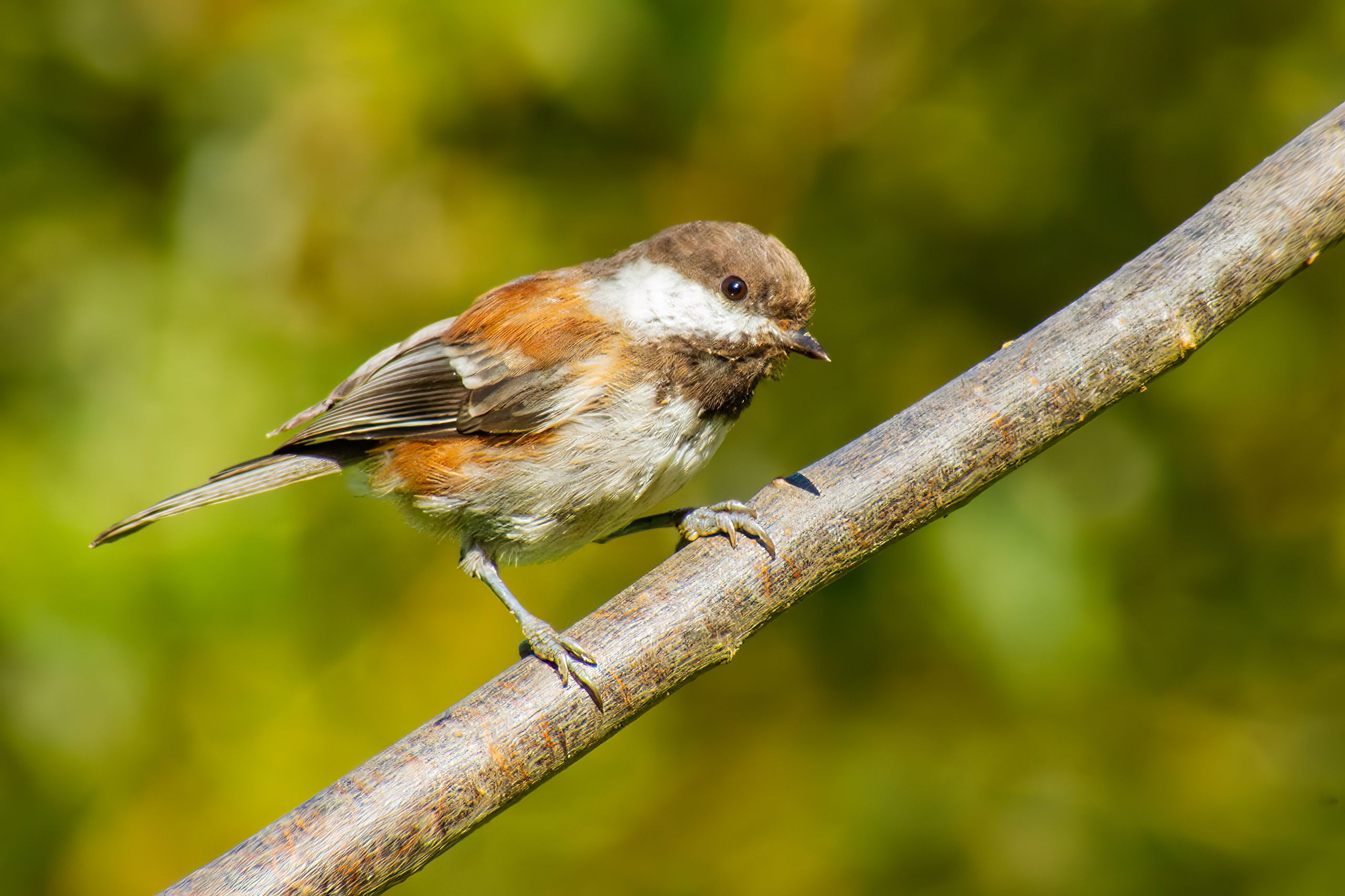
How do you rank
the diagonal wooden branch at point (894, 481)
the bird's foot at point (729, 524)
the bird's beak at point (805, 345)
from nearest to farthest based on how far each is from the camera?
the diagonal wooden branch at point (894, 481) → the bird's foot at point (729, 524) → the bird's beak at point (805, 345)

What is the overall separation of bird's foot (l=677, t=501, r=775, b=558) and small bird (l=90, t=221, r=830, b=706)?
1 cm

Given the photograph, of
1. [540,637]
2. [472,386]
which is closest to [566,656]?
[540,637]

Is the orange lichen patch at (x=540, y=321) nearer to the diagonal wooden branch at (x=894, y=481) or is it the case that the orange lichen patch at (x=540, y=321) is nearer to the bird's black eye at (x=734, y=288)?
the bird's black eye at (x=734, y=288)

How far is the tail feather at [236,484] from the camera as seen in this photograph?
2861mm

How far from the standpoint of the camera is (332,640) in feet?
10.5

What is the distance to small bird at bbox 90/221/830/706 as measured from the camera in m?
2.87

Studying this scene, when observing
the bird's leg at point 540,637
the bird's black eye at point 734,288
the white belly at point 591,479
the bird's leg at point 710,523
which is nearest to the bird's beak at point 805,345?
the bird's black eye at point 734,288

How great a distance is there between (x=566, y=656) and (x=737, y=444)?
1.31 metres

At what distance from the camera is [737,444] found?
11.7 ft

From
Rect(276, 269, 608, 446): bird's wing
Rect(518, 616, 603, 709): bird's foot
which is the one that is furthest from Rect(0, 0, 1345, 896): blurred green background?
Rect(518, 616, 603, 709): bird's foot

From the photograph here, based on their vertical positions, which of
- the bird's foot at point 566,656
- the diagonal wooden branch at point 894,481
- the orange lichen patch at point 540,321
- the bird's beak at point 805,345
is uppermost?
the orange lichen patch at point 540,321

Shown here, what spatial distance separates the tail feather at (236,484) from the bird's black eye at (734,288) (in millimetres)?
1224

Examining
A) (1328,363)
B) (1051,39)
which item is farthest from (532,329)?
(1328,363)

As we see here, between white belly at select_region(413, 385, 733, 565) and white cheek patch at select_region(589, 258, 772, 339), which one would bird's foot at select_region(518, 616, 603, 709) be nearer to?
white belly at select_region(413, 385, 733, 565)
